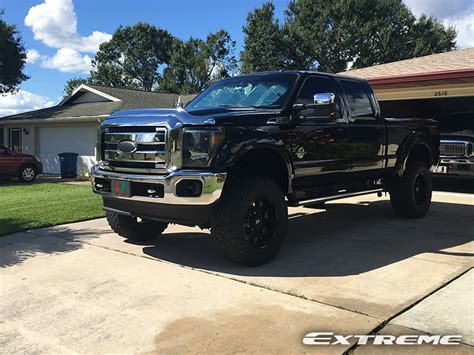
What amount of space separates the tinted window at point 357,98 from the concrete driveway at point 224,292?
174 centimetres

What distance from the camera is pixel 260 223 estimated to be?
5.31m

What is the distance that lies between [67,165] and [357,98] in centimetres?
1613

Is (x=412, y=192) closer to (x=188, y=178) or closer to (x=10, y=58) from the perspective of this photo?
(x=188, y=178)

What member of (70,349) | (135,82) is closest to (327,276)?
(70,349)

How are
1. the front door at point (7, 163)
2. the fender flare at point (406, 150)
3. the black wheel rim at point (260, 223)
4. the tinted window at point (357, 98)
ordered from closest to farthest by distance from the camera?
1. the black wheel rim at point (260, 223)
2. the tinted window at point (357, 98)
3. the fender flare at point (406, 150)
4. the front door at point (7, 163)

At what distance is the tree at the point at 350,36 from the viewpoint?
130 feet

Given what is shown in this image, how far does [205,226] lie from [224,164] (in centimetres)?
71

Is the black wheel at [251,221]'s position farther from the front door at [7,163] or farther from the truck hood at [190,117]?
the front door at [7,163]

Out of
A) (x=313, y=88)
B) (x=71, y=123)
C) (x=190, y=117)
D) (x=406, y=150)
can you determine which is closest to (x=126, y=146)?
(x=190, y=117)

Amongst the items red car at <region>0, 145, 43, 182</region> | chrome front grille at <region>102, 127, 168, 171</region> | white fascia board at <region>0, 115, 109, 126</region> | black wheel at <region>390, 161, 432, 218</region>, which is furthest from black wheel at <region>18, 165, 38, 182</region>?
black wheel at <region>390, 161, 432, 218</region>

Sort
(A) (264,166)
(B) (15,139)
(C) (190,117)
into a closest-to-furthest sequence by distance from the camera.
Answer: (C) (190,117) → (A) (264,166) → (B) (15,139)

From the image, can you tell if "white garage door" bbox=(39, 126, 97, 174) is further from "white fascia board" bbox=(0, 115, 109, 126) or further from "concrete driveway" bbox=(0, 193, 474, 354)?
"concrete driveway" bbox=(0, 193, 474, 354)

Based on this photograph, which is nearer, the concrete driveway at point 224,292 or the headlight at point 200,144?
the concrete driveway at point 224,292

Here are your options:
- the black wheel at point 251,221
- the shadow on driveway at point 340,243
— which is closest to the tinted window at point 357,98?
the shadow on driveway at point 340,243
